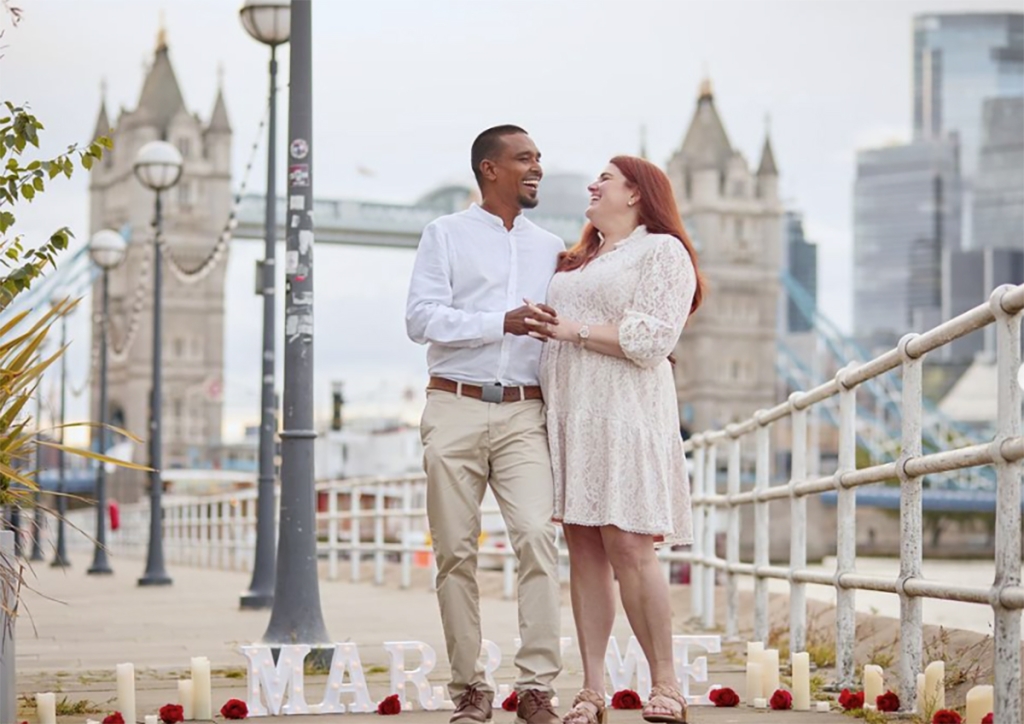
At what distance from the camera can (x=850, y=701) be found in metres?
4.56

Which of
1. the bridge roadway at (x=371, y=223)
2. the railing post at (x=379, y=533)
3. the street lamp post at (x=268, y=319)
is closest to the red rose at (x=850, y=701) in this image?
the street lamp post at (x=268, y=319)

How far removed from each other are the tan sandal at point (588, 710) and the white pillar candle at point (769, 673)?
25.5 inches

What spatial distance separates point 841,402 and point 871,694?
1.14 metres

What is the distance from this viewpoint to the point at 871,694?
14.8 ft

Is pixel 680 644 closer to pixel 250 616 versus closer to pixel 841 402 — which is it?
pixel 841 402

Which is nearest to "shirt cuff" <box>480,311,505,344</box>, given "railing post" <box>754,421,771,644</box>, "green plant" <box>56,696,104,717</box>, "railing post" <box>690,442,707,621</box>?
"green plant" <box>56,696,104,717</box>

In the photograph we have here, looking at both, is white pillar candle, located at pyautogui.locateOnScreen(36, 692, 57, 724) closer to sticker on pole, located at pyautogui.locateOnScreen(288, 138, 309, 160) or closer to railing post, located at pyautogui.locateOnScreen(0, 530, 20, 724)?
railing post, located at pyautogui.locateOnScreen(0, 530, 20, 724)

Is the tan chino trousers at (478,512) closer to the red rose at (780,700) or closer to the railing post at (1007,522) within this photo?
the red rose at (780,700)

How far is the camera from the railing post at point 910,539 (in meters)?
4.46

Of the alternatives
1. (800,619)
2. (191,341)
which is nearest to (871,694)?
(800,619)

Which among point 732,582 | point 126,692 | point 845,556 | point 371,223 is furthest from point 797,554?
point 371,223

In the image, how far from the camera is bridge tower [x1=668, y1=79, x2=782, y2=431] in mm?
103938

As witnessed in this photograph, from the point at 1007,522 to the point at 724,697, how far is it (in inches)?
47.2

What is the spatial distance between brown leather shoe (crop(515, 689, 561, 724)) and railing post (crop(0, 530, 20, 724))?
3.63ft
